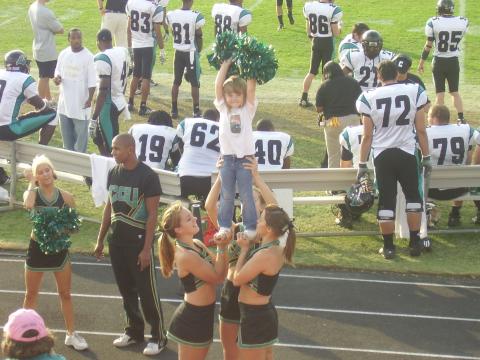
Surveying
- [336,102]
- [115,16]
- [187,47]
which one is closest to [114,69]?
[187,47]

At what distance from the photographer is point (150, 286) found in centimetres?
750

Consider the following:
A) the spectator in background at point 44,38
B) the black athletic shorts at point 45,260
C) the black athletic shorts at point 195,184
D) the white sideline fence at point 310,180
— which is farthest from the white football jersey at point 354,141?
the spectator in background at point 44,38

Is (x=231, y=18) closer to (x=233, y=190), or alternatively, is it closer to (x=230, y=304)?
(x=233, y=190)

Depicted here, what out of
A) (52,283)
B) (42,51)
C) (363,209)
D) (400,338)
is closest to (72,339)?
(52,283)

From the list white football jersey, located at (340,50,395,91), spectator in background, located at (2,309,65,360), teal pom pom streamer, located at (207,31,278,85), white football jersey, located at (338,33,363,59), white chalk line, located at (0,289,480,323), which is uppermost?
teal pom pom streamer, located at (207,31,278,85)

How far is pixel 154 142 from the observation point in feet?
33.0

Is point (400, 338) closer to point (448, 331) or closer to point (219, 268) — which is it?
point (448, 331)

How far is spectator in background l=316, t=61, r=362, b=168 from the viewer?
1116 centimetres

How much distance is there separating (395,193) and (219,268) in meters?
3.52

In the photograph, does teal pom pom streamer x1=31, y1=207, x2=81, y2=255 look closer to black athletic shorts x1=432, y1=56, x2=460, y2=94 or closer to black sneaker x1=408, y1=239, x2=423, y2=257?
black sneaker x1=408, y1=239, x2=423, y2=257

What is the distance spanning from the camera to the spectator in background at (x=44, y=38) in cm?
1401

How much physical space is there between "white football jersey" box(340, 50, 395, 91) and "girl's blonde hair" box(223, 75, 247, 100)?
5.15 meters

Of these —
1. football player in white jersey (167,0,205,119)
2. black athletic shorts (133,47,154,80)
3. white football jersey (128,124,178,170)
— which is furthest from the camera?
black athletic shorts (133,47,154,80)

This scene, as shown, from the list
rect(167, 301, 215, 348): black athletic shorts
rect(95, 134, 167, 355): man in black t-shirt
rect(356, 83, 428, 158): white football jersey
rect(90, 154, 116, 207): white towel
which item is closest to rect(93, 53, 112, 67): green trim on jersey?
rect(90, 154, 116, 207): white towel
